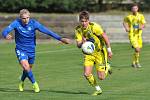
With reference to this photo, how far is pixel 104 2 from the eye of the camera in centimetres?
4438

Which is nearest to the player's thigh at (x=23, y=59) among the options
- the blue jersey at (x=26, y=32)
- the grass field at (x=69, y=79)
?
the blue jersey at (x=26, y=32)

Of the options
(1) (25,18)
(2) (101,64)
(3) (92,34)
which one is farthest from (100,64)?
(1) (25,18)

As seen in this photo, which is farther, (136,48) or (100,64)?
(136,48)

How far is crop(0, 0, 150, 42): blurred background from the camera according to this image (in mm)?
38562

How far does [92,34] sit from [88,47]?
1.13 feet

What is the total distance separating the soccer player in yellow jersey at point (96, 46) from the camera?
14297 millimetres

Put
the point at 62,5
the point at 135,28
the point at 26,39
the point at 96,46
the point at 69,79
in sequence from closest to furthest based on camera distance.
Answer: the point at 96,46
the point at 26,39
the point at 69,79
the point at 135,28
the point at 62,5

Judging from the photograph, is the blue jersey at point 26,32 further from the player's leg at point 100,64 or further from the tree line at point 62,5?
the tree line at point 62,5

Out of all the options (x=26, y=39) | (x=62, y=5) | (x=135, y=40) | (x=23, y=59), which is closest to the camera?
(x=23, y=59)

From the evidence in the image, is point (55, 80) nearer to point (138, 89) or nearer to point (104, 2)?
point (138, 89)

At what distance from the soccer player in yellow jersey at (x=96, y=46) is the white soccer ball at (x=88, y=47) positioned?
0.45 ft

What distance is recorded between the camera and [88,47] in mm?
14227

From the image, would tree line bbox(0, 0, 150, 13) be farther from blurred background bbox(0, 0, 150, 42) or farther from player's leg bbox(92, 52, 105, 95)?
player's leg bbox(92, 52, 105, 95)

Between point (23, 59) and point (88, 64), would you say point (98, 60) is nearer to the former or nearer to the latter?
point (88, 64)
